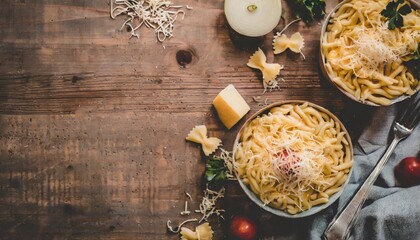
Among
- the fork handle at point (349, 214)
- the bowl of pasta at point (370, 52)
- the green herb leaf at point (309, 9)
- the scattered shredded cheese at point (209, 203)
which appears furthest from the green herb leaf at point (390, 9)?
the scattered shredded cheese at point (209, 203)

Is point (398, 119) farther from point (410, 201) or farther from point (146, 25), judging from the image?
point (146, 25)

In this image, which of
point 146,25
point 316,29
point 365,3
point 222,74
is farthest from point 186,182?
point 365,3

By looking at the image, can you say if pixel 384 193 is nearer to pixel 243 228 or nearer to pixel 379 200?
pixel 379 200

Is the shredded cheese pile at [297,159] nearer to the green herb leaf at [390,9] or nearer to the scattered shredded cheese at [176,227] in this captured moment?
the scattered shredded cheese at [176,227]

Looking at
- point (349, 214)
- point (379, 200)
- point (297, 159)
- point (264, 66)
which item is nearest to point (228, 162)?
point (297, 159)

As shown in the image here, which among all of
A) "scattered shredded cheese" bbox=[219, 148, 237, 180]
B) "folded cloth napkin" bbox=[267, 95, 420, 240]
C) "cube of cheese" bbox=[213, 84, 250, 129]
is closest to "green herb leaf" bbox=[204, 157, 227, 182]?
"scattered shredded cheese" bbox=[219, 148, 237, 180]

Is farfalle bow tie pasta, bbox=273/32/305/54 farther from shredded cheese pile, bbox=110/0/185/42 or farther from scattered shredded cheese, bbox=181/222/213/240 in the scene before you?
scattered shredded cheese, bbox=181/222/213/240
